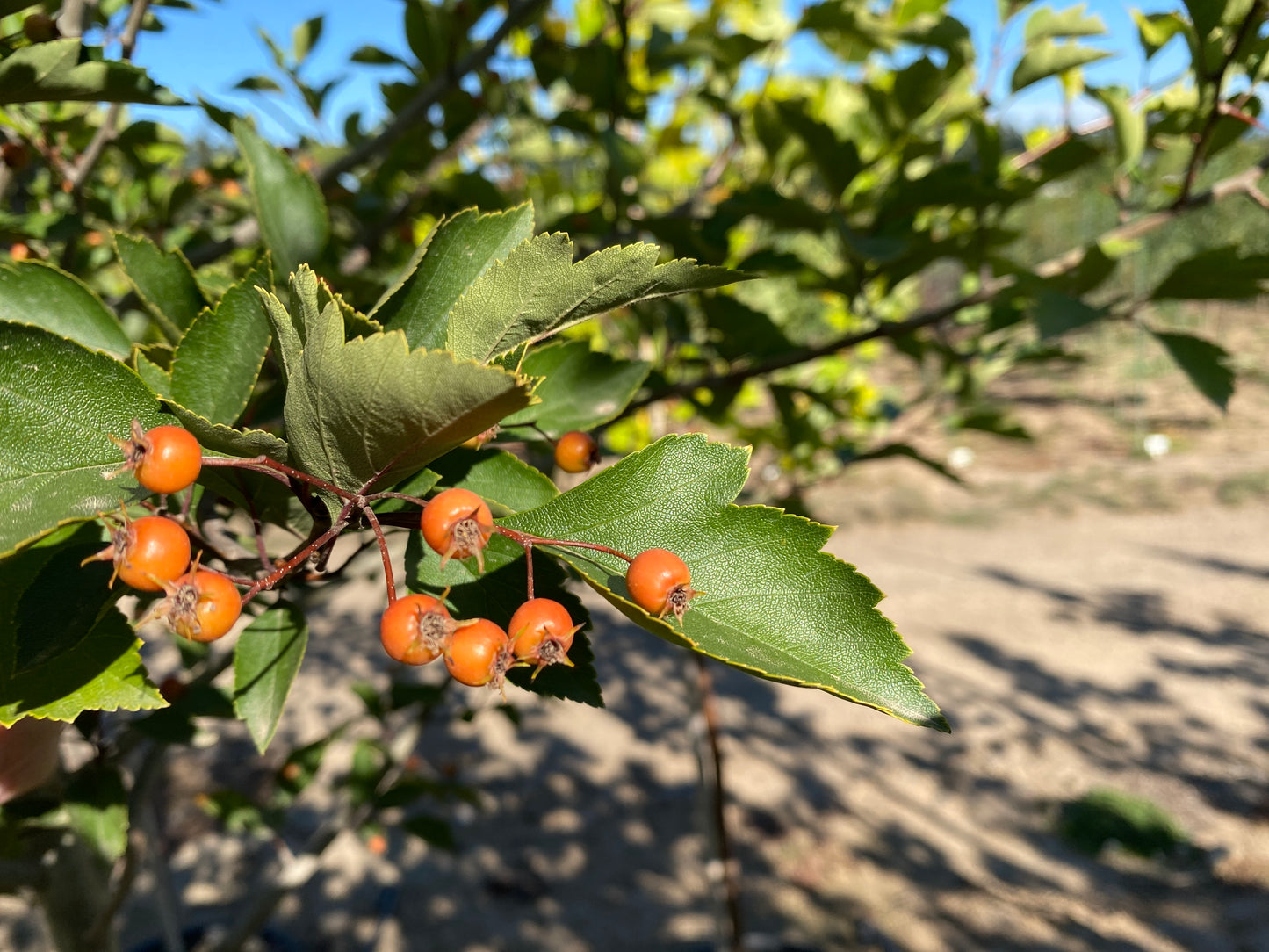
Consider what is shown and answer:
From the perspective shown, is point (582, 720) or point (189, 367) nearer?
point (189, 367)

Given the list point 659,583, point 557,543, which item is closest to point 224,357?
point 557,543

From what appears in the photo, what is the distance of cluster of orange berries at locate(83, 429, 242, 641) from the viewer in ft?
2.02

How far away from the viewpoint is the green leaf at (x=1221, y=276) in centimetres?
128

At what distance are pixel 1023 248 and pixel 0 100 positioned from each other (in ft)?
74.6

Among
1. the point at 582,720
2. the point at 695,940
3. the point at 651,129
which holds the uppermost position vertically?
the point at 651,129

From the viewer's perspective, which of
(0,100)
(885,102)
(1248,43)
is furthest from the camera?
(885,102)

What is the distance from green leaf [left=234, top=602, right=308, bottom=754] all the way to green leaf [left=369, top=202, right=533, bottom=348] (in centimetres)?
33

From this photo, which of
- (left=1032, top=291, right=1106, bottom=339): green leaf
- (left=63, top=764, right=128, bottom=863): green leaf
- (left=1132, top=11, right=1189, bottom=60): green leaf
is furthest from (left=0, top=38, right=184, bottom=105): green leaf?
(left=1132, top=11, right=1189, bottom=60): green leaf

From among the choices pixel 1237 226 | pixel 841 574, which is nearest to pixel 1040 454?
pixel 1237 226

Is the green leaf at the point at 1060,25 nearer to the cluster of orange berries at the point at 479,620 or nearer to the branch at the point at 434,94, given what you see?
the branch at the point at 434,94

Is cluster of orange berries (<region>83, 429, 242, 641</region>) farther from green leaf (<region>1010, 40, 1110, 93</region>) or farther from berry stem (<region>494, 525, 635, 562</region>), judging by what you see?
green leaf (<region>1010, 40, 1110, 93</region>)

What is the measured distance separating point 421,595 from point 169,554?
197 mm

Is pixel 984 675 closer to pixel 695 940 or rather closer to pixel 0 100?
pixel 695 940

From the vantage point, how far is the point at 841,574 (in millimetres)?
699
